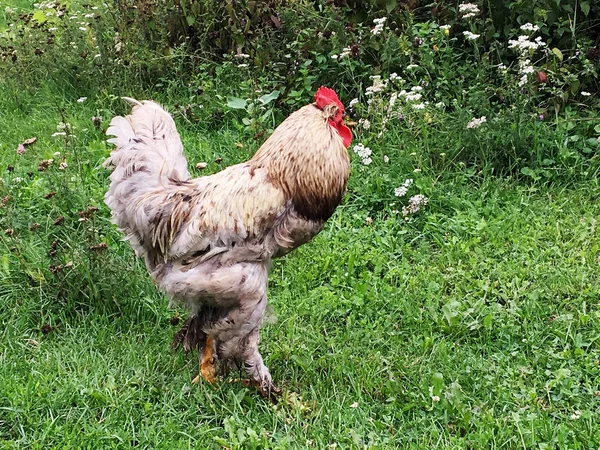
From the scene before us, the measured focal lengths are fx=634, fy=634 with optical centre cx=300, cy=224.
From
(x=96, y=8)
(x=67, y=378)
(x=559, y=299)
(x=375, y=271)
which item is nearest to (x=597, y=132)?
(x=559, y=299)

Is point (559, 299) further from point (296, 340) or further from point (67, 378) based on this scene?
point (67, 378)

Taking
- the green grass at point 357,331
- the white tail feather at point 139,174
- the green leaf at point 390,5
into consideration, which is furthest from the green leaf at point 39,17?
the white tail feather at point 139,174

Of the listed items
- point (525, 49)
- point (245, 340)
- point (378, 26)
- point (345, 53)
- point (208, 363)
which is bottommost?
point (208, 363)

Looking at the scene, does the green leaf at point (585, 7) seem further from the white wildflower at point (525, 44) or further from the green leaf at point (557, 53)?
the white wildflower at point (525, 44)

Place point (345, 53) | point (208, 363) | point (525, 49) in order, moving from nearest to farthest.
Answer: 1. point (208, 363)
2. point (525, 49)
3. point (345, 53)

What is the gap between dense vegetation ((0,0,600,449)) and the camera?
3.33 metres

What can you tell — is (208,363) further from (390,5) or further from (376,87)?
(390,5)

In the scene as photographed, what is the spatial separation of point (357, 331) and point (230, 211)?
129 cm

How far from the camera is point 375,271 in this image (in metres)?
4.42

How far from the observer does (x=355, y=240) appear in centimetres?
473

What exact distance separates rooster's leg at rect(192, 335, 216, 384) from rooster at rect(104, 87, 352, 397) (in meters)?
0.14

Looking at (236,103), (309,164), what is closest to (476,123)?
(236,103)

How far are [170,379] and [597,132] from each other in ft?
12.7

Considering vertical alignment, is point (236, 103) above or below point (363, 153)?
above
